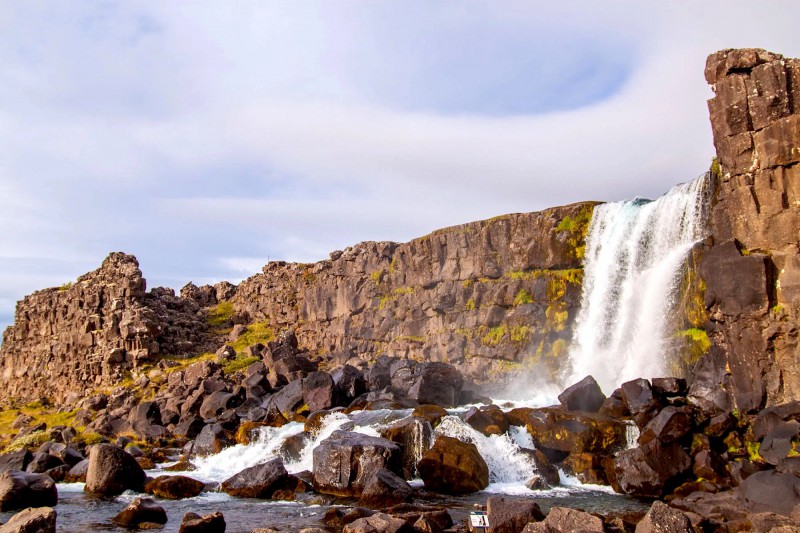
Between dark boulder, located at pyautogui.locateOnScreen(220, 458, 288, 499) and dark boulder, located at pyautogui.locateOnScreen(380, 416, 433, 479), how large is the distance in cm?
429

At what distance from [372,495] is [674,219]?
77.3 feet

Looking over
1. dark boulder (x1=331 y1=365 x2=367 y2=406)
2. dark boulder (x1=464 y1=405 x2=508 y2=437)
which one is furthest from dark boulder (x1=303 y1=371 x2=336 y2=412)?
dark boulder (x1=464 y1=405 x2=508 y2=437)

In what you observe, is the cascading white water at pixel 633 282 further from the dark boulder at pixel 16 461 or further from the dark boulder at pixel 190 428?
the dark boulder at pixel 16 461

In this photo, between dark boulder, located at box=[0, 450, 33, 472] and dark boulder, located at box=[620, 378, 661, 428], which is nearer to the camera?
dark boulder, located at box=[620, 378, 661, 428]

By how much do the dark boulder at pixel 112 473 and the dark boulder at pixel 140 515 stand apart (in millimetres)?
4706

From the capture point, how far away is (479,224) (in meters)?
49.4

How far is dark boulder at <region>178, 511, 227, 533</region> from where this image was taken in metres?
16.0

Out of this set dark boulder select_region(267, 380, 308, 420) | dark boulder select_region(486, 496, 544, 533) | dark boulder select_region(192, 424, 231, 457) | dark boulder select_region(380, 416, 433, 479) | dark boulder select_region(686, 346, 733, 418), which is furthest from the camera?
dark boulder select_region(267, 380, 308, 420)

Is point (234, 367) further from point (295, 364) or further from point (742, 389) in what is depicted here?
point (742, 389)

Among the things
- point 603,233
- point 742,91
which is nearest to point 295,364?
point 603,233

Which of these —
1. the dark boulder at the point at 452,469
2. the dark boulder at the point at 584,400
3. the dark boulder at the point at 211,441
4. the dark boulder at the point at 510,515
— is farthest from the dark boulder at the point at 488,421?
the dark boulder at the point at 211,441

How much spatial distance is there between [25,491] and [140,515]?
490cm

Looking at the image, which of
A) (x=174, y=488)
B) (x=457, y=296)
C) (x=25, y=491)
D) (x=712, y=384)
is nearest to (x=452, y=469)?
(x=174, y=488)

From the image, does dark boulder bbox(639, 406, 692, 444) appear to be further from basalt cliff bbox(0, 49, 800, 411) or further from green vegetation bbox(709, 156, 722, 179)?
green vegetation bbox(709, 156, 722, 179)
